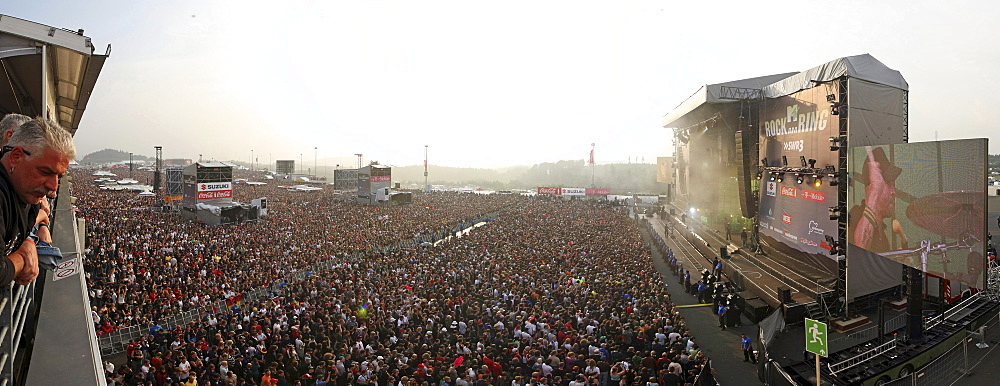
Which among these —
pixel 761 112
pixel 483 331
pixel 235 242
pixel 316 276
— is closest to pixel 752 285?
pixel 761 112

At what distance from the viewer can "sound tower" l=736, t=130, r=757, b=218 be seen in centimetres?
2120

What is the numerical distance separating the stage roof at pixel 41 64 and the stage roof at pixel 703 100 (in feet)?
72.4

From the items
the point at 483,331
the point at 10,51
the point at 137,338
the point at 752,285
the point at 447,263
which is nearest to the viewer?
the point at 10,51

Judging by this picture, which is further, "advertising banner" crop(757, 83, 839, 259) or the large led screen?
"advertising banner" crop(757, 83, 839, 259)

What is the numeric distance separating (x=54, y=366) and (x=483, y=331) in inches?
384

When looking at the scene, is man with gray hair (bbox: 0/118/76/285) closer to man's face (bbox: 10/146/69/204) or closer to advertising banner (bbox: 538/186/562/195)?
man's face (bbox: 10/146/69/204)

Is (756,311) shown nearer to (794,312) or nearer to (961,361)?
(794,312)

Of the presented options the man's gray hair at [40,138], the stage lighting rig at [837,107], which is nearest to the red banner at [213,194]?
the man's gray hair at [40,138]

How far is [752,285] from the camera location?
54.8 ft

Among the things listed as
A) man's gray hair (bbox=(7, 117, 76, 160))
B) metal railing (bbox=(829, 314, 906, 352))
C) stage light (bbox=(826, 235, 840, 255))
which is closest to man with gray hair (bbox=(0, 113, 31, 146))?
man's gray hair (bbox=(7, 117, 76, 160))

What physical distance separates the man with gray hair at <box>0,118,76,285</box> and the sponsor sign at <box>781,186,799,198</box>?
809 inches

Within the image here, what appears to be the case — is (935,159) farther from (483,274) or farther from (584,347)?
(483,274)

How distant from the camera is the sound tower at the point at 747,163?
21.2m

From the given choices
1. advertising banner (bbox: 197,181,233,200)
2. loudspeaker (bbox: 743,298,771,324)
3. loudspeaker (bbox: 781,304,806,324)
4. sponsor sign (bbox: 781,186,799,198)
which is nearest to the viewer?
loudspeaker (bbox: 781,304,806,324)
